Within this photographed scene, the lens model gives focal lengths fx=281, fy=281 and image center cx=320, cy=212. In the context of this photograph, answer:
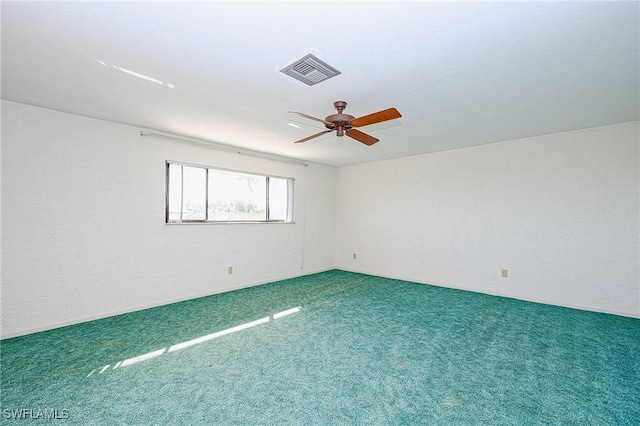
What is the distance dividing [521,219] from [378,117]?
330 cm

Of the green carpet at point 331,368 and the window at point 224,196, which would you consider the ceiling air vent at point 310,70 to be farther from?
the window at point 224,196

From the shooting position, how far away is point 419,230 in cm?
529

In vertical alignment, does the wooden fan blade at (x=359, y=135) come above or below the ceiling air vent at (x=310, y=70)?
below

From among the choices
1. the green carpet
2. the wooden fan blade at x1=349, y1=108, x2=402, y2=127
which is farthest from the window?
the wooden fan blade at x1=349, y1=108, x2=402, y2=127

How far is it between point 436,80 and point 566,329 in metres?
3.01

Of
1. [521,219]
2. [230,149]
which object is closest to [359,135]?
[230,149]

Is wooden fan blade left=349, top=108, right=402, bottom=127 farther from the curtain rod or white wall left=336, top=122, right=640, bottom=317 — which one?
white wall left=336, top=122, right=640, bottom=317

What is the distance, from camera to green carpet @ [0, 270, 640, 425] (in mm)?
1766

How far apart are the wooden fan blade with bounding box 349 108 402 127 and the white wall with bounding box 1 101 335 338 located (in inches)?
109

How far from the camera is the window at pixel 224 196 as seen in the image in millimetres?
4113

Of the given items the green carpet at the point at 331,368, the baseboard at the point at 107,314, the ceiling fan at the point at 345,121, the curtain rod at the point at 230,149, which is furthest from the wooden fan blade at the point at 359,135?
the baseboard at the point at 107,314

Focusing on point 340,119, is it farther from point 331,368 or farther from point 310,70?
point 331,368

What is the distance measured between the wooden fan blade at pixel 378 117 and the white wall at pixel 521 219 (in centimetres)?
306

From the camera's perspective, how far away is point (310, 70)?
7.08ft
